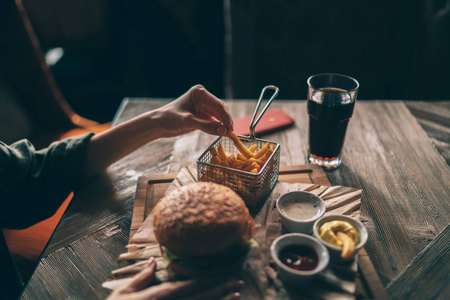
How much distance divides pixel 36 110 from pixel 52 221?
3.88 feet

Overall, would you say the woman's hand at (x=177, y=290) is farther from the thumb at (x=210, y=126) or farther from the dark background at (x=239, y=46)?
the dark background at (x=239, y=46)

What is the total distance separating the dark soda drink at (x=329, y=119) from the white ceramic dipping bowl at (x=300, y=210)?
0.49 m

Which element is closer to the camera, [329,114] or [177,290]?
[177,290]

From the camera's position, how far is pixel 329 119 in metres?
1.79

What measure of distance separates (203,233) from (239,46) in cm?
316

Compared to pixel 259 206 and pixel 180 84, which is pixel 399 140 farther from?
pixel 180 84

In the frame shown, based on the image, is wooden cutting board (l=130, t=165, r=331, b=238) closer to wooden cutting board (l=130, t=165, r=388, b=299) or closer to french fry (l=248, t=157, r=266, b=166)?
wooden cutting board (l=130, t=165, r=388, b=299)

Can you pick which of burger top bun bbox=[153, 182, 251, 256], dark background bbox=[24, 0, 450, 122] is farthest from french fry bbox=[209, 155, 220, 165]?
dark background bbox=[24, 0, 450, 122]

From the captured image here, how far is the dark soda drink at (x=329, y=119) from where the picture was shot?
1.76 metres

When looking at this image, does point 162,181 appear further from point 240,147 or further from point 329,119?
point 329,119

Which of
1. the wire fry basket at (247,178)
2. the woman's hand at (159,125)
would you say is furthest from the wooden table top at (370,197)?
the wire fry basket at (247,178)

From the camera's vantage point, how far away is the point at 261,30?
12.8 feet

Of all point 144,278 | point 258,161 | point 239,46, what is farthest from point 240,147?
point 239,46

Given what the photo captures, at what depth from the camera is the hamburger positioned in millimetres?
1194
